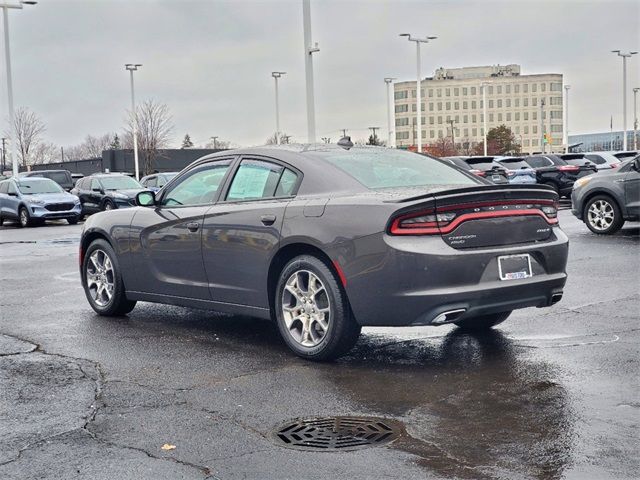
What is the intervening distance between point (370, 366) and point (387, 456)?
6.32 feet

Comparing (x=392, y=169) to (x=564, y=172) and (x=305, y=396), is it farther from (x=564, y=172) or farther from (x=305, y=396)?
(x=564, y=172)

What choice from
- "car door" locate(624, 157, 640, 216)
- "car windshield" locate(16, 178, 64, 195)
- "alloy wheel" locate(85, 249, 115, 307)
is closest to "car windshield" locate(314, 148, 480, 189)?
"alloy wheel" locate(85, 249, 115, 307)

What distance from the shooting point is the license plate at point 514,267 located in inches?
236

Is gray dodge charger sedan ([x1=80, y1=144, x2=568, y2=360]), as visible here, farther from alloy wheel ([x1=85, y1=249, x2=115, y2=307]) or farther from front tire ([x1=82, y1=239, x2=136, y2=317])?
alloy wheel ([x1=85, y1=249, x2=115, y2=307])

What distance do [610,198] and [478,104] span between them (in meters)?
171

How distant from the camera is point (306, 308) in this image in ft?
20.9

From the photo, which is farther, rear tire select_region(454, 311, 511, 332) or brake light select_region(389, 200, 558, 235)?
rear tire select_region(454, 311, 511, 332)

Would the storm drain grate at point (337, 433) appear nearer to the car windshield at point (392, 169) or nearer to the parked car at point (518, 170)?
the car windshield at point (392, 169)

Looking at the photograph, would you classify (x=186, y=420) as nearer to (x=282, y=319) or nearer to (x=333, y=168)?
(x=282, y=319)

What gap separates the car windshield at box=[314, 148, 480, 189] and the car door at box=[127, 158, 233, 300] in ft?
3.71

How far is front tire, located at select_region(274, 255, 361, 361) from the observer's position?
6113mm

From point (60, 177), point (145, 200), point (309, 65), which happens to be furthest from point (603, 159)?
point (145, 200)

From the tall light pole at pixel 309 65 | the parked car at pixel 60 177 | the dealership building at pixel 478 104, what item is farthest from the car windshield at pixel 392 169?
the dealership building at pixel 478 104

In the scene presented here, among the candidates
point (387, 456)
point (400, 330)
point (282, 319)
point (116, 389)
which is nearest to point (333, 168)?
point (282, 319)
